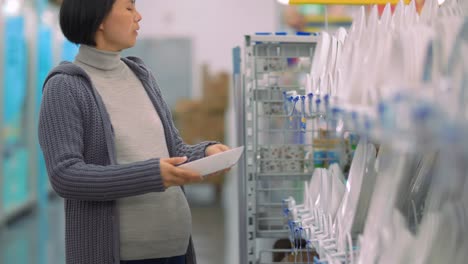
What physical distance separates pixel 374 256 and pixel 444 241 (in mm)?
141

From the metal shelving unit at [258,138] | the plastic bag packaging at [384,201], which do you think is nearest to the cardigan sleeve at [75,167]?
the plastic bag packaging at [384,201]

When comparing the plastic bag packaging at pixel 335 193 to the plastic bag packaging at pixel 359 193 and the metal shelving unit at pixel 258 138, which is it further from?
the metal shelving unit at pixel 258 138

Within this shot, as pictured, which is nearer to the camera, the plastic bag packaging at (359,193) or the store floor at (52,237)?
the plastic bag packaging at (359,193)

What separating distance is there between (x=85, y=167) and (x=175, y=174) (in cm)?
26

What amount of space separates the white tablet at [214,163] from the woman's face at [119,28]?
0.50 metres

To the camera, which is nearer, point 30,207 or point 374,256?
point 374,256

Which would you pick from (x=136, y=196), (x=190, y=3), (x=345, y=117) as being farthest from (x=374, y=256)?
(x=190, y=3)

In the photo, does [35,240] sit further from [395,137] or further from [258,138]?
[395,137]

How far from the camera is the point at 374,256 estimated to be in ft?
4.23

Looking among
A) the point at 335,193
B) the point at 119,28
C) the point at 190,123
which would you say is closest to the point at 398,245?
the point at 335,193

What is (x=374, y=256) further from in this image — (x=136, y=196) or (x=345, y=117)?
(x=136, y=196)

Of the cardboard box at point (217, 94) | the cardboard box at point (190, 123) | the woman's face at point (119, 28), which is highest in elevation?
the woman's face at point (119, 28)

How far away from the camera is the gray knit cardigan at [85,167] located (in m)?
1.86

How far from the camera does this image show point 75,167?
186 centimetres
